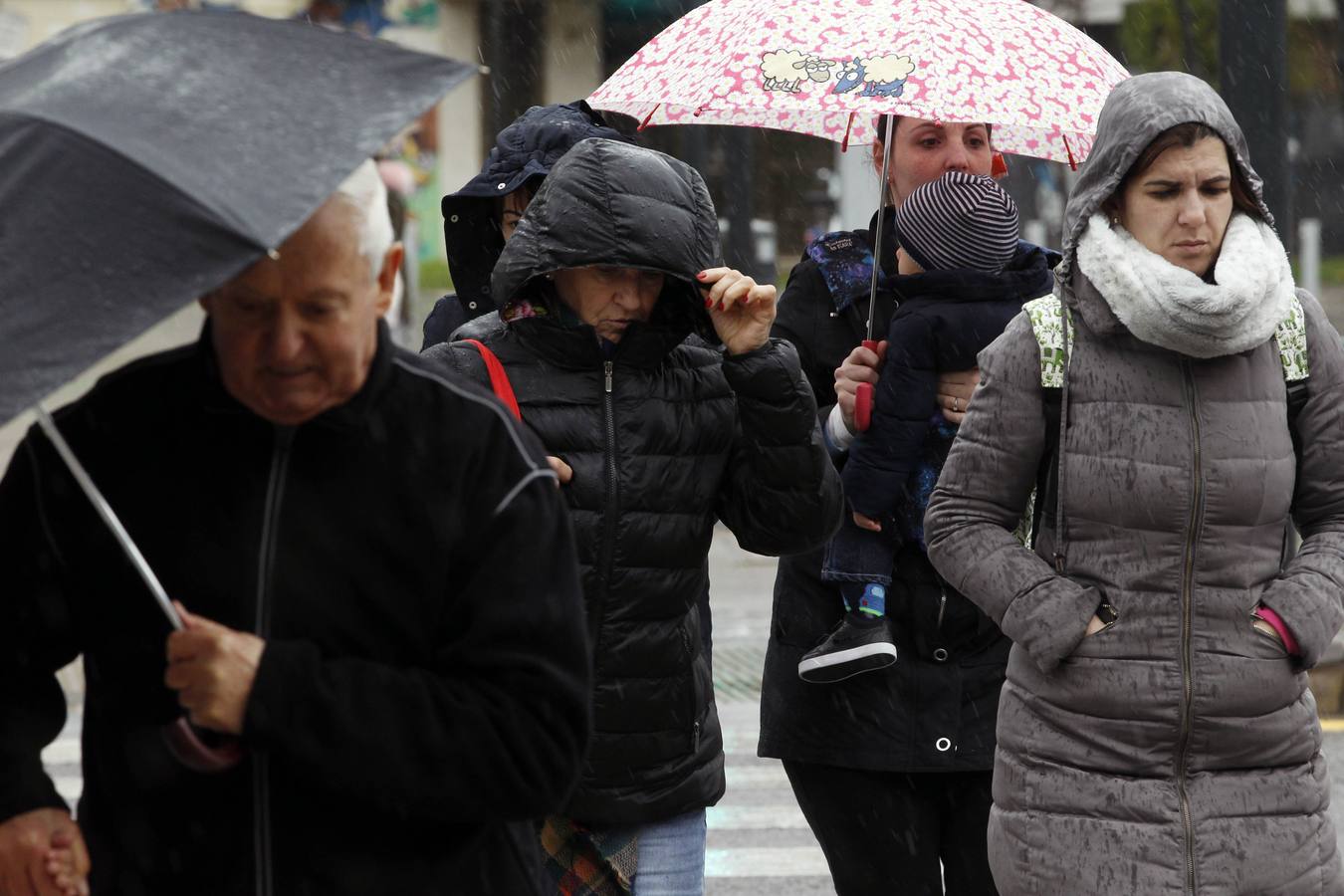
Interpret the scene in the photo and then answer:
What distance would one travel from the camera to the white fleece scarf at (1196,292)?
340 centimetres

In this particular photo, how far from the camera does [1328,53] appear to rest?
957 inches

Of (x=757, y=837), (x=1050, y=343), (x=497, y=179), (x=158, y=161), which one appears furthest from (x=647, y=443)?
(x=757, y=837)

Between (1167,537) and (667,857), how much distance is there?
105cm

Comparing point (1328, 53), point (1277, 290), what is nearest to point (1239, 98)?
point (1277, 290)

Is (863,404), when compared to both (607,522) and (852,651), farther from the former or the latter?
(607,522)

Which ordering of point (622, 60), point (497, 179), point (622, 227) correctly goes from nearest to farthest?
point (622, 227), point (497, 179), point (622, 60)

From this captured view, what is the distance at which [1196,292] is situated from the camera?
3396 millimetres

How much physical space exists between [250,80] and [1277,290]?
1.99 metres

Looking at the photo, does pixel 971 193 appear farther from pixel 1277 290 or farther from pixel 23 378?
pixel 23 378

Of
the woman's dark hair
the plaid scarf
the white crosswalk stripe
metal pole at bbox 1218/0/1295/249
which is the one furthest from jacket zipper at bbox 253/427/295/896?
metal pole at bbox 1218/0/1295/249

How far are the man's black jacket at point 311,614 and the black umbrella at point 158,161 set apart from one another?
31 centimetres

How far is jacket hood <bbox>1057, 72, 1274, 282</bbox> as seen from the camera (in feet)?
11.5

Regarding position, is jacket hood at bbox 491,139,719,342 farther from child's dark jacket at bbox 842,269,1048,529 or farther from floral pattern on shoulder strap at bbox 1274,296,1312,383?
floral pattern on shoulder strap at bbox 1274,296,1312,383

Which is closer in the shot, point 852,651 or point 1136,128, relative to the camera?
point 1136,128
